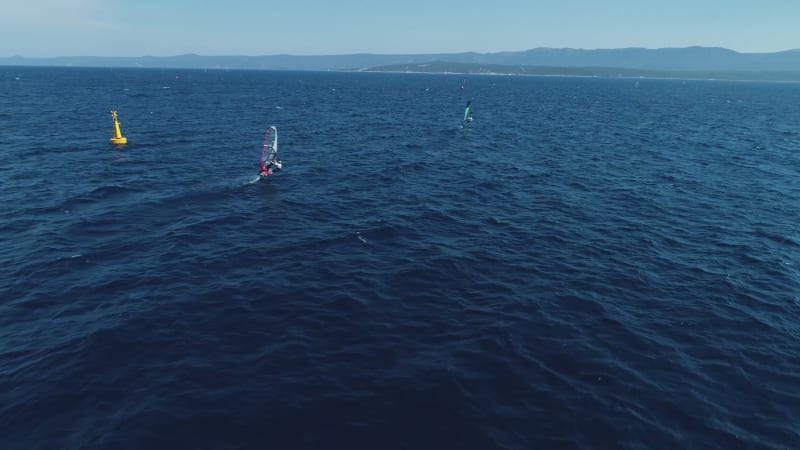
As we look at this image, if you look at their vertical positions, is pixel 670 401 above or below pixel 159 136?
below

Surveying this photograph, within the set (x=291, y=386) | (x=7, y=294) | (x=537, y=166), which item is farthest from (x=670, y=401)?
(x=537, y=166)

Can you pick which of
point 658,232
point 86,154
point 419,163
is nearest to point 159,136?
point 86,154

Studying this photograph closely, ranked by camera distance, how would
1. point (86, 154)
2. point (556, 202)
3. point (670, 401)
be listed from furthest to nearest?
1. point (86, 154)
2. point (556, 202)
3. point (670, 401)

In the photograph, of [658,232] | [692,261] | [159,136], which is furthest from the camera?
[159,136]

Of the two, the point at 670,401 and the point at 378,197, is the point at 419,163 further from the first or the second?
the point at 670,401

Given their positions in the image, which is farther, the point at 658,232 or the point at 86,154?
the point at 86,154

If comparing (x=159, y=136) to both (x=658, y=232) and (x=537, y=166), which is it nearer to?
(x=537, y=166)
